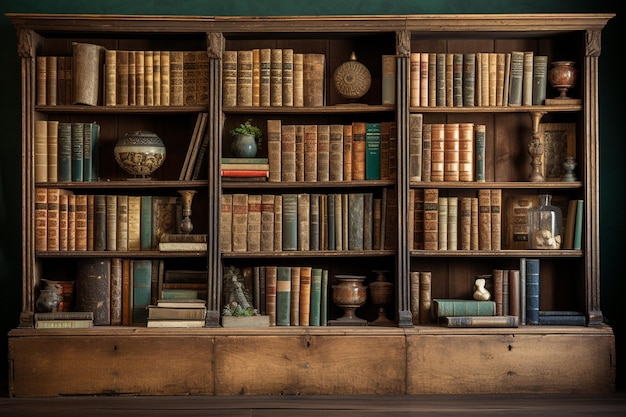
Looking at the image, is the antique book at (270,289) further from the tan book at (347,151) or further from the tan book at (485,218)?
the tan book at (485,218)

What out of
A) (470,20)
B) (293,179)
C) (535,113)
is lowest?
(293,179)

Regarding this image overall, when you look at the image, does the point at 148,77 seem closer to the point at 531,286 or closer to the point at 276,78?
the point at 276,78

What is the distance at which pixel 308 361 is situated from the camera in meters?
4.22

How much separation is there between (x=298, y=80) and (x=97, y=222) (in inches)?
49.9

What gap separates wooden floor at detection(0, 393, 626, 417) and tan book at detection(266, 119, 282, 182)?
44.1 inches

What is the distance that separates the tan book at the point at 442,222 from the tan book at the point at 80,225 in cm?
182

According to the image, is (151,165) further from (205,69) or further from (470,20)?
(470,20)

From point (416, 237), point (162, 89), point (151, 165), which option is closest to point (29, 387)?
point (151, 165)

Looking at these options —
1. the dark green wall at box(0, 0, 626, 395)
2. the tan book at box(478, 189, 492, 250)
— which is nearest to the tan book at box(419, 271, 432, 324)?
the tan book at box(478, 189, 492, 250)

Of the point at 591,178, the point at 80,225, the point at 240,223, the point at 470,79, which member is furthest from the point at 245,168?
the point at 591,178

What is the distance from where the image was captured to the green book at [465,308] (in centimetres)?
437

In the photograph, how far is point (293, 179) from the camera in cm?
442

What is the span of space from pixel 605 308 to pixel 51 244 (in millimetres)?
2982

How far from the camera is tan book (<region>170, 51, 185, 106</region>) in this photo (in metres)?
4.41
